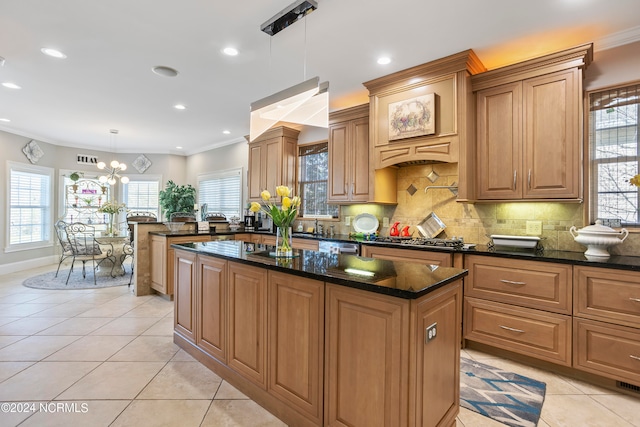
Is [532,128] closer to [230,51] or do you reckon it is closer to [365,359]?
[365,359]

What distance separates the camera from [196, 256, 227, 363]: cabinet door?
2.34m

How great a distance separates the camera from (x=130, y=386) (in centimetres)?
229

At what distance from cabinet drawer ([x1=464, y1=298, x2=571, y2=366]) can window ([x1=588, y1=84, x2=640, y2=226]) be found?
1.08 meters

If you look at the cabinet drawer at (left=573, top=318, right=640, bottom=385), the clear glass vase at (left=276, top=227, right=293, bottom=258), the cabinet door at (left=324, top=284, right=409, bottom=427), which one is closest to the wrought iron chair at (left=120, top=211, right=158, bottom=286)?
the clear glass vase at (left=276, top=227, right=293, bottom=258)

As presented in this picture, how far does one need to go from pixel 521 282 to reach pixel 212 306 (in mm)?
2516

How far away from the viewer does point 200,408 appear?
2049mm

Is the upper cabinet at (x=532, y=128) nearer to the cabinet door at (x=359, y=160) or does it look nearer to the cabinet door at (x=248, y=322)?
the cabinet door at (x=359, y=160)

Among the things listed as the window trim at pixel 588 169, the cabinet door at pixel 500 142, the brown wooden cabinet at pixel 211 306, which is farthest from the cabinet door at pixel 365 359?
the window trim at pixel 588 169

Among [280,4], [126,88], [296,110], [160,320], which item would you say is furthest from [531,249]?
[126,88]

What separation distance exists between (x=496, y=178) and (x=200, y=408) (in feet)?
10.3

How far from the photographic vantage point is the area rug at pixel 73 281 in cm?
506

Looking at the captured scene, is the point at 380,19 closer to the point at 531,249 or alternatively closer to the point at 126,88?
the point at 531,249

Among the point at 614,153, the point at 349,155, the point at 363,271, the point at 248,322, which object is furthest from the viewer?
the point at 349,155

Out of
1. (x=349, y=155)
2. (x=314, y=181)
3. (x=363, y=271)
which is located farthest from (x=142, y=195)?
(x=363, y=271)
